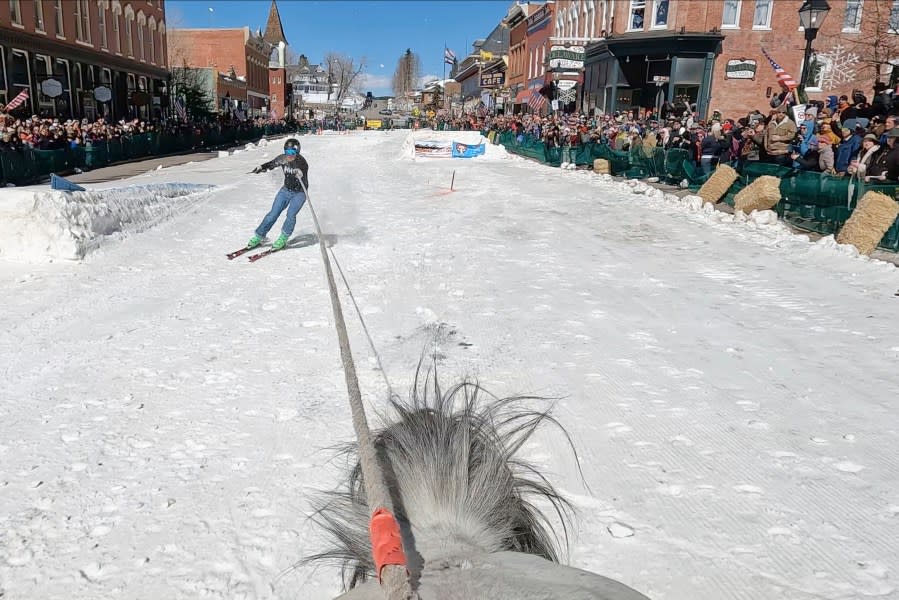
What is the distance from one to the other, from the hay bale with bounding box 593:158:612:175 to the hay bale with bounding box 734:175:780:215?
8.55m

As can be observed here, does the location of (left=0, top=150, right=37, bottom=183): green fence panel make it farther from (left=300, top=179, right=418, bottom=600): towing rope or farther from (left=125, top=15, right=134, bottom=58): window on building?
(left=125, top=15, right=134, bottom=58): window on building

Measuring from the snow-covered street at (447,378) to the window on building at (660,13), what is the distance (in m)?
23.5

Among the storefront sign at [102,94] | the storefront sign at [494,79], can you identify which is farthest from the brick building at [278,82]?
the storefront sign at [102,94]

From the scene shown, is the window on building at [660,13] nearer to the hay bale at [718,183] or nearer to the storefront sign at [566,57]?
the storefront sign at [566,57]

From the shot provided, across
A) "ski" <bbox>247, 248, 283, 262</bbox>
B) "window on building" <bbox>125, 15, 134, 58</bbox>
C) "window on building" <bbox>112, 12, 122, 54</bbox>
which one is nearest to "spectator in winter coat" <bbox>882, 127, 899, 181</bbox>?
"ski" <bbox>247, 248, 283, 262</bbox>

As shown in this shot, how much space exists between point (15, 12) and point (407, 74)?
160276mm

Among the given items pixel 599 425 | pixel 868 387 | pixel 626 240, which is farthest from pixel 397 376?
pixel 626 240

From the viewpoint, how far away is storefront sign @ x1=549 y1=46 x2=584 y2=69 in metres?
35.4

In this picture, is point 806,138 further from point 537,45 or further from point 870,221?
point 537,45

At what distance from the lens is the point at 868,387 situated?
500cm

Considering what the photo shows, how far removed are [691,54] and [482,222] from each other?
22.3 meters

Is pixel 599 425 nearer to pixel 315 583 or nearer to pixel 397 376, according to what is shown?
pixel 397 376

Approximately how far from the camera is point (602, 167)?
21359 mm

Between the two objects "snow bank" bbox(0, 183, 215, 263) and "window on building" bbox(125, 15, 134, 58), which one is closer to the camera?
"snow bank" bbox(0, 183, 215, 263)
